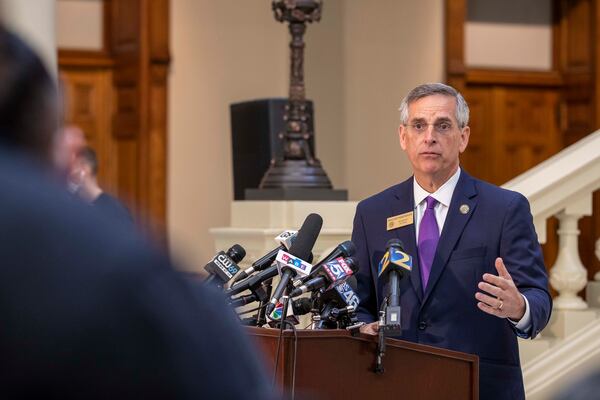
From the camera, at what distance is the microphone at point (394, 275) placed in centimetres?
298

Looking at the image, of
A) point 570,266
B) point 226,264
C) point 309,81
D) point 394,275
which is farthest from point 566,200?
point 309,81

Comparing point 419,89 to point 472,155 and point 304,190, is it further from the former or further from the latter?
point 472,155

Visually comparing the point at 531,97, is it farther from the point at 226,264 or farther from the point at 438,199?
the point at 226,264

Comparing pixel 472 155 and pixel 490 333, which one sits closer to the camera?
pixel 490 333

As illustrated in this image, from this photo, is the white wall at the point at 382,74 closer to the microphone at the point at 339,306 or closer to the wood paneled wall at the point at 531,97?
the wood paneled wall at the point at 531,97

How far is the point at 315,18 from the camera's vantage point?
23.0ft

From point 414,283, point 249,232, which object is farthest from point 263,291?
point 249,232

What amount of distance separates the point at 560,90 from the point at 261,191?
5579 mm

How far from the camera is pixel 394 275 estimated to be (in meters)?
3.08

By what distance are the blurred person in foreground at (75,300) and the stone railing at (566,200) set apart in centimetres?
430

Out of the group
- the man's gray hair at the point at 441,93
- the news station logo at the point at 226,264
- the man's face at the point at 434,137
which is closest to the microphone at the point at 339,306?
the news station logo at the point at 226,264

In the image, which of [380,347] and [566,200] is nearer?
[380,347]

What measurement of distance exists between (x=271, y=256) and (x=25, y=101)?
2255 mm

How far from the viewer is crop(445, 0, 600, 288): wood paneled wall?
10.9m
